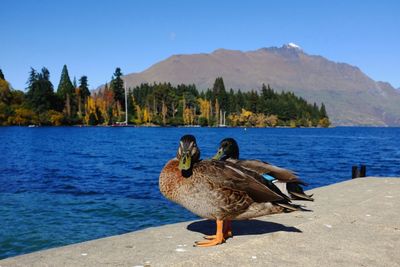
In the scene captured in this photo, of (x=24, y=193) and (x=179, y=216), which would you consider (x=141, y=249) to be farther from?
(x=24, y=193)

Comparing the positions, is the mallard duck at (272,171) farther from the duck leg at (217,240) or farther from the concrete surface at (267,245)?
the duck leg at (217,240)

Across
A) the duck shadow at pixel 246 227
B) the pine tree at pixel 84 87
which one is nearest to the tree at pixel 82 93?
the pine tree at pixel 84 87

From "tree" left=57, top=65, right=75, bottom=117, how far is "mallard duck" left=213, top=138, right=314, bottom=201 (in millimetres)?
169629

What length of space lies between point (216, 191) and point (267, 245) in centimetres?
117

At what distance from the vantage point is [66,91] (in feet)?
555

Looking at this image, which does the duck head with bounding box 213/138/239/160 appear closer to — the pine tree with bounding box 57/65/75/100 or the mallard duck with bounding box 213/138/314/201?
the mallard duck with bounding box 213/138/314/201

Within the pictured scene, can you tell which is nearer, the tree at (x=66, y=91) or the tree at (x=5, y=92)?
the tree at (x=5, y=92)

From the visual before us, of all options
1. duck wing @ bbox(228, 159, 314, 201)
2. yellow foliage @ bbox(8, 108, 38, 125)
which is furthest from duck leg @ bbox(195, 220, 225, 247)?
yellow foliage @ bbox(8, 108, 38, 125)

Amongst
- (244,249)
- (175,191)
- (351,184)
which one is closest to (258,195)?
(244,249)

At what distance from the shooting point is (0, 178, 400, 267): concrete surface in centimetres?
554

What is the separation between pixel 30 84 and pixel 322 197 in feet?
571

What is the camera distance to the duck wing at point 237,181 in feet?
19.2

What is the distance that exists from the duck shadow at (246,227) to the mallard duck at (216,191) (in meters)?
1.13

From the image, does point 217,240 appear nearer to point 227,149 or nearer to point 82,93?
point 227,149
